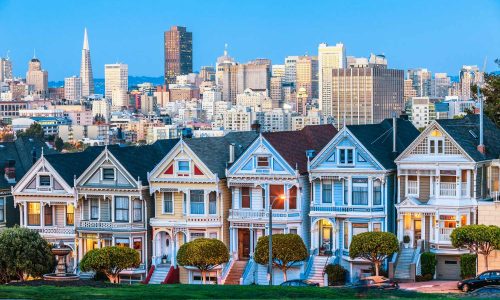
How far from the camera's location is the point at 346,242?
47250 mm

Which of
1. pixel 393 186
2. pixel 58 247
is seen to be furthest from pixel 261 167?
pixel 58 247

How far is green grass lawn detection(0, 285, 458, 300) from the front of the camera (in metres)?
31.2

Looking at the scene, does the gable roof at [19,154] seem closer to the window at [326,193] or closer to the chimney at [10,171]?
the chimney at [10,171]

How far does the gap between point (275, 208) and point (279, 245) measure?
271 cm

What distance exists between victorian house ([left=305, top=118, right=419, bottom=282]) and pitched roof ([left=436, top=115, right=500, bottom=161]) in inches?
101

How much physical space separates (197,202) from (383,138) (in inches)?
320

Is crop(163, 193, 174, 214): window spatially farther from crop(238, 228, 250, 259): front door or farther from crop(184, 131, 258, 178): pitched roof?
crop(238, 228, 250, 259): front door

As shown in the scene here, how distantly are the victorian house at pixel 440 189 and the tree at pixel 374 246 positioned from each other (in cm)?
179

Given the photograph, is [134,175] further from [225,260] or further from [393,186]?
[393,186]

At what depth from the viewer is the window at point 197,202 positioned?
49312 millimetres

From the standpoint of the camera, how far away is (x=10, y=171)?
5528 centimetres

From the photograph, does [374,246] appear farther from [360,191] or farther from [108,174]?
[108,174]

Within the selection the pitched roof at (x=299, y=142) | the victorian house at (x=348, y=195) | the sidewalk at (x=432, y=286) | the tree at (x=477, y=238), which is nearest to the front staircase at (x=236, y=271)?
the victorian house at (x=348, y=195)

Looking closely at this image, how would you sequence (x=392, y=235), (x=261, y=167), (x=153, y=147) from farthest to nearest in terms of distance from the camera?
(x=153, y=147) → (x=261, y=167) → (x=392, y=235)
